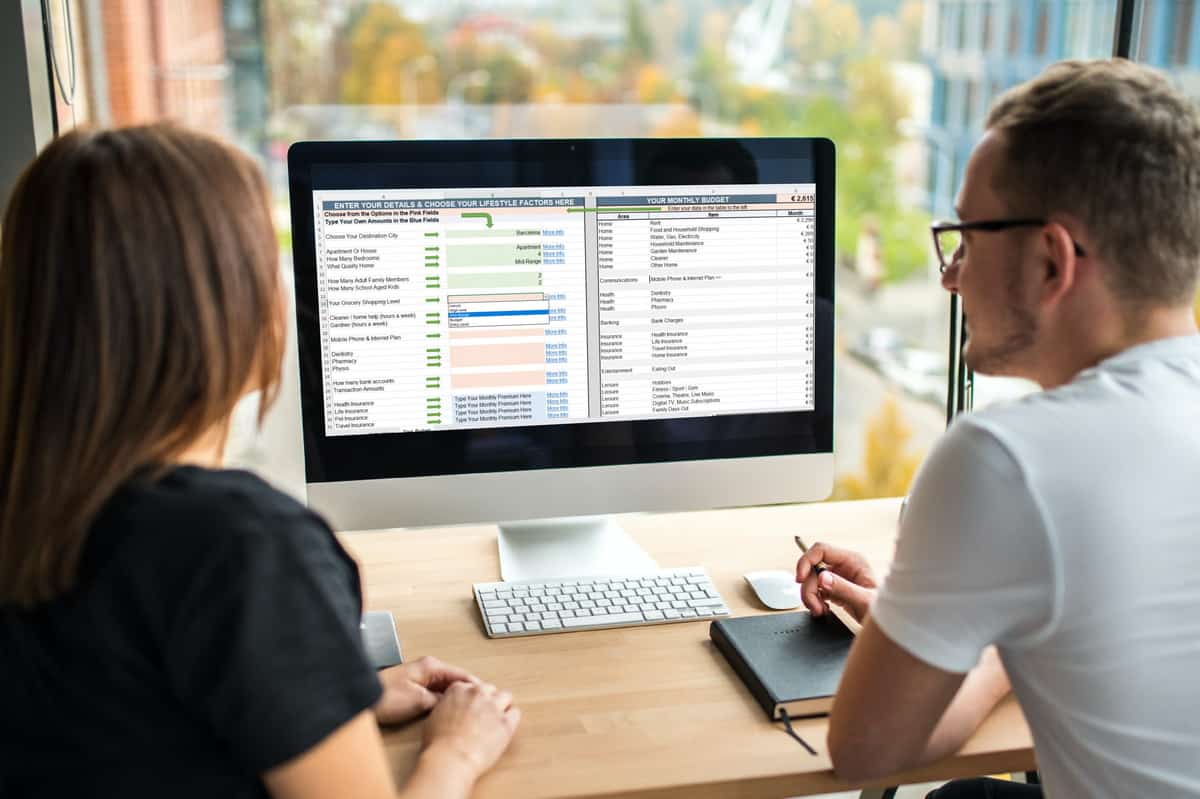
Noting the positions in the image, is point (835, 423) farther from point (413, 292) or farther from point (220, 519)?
point (220, 519)

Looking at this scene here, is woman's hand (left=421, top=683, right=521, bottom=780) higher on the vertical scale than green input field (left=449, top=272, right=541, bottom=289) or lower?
lower

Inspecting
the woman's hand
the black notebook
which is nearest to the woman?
the woman's hand

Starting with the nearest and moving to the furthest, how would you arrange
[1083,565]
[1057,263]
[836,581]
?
[1083,565] → [1057,263] → [836,581]

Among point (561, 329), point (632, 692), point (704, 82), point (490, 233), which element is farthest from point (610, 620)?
point (704, 82)

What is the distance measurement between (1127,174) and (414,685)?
800 millimetres

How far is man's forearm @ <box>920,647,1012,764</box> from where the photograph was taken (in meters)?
1.00

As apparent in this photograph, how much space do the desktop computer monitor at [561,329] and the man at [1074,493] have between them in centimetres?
42

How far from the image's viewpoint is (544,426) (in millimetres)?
1415

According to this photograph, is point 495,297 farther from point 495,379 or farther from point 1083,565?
point 1083,565

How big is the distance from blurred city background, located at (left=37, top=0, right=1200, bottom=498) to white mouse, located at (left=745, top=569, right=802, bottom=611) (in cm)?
194

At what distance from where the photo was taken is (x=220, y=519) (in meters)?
0.75

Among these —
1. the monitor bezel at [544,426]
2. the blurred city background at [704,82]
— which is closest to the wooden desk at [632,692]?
the monitor bezel at [544,426]

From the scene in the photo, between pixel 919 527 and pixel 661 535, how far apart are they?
2.34 ft

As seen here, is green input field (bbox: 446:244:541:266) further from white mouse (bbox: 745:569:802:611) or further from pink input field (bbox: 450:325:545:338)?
white mouse (bbox: 745:569:802:611)
